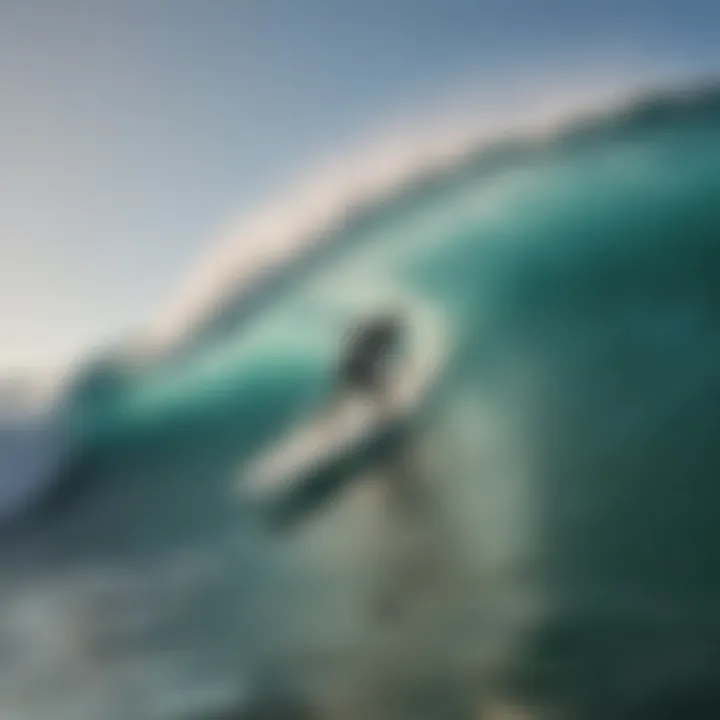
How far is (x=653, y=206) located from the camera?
3.50ft

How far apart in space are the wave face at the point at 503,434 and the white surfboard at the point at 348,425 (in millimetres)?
18

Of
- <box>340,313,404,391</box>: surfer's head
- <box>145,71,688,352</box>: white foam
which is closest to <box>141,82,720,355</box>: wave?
<box>145,71,688,352</box>: white foam

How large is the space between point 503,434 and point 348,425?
0.16 m

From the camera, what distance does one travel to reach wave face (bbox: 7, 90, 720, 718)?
0.99 metres

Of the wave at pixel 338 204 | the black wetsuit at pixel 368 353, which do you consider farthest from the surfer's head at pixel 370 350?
the wave at pixel 338 204

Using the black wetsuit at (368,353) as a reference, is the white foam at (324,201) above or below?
above

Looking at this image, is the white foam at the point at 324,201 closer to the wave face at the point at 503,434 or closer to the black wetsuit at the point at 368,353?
the wave face at the point at 503,434

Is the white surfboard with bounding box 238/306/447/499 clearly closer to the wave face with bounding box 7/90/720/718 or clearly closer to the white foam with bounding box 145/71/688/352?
the wave face with bounding box 7/90/720/718

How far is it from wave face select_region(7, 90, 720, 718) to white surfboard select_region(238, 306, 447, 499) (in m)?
0.02

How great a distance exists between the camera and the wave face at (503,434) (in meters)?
0.99

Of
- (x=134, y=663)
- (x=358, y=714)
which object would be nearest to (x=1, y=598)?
(x=134, y=663)

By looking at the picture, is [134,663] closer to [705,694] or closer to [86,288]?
[86,288]

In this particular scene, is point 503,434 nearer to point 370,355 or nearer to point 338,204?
point 370,355

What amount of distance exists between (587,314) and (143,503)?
0.51 m
